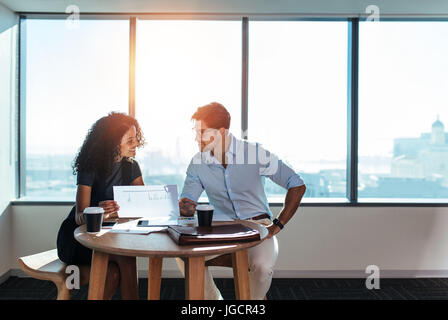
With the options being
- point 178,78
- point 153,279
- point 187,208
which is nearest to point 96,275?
point 153,279

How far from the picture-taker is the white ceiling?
8.89ft

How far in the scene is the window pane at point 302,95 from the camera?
3061 mm

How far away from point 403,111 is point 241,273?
7.69 ft

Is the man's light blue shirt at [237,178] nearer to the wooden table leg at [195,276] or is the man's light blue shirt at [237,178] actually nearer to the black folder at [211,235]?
the black folder at [211,235]

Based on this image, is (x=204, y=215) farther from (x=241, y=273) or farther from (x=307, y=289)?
(x=307, y=289)

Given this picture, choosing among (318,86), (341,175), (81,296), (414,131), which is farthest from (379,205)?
(81,296)

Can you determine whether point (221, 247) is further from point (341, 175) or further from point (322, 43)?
point (322, 43)

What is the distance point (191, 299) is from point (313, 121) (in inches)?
84.5

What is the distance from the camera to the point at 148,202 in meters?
1.74

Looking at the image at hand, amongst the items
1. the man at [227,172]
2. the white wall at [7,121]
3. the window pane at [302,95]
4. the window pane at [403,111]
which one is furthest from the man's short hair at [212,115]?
the white wall at [7,121]

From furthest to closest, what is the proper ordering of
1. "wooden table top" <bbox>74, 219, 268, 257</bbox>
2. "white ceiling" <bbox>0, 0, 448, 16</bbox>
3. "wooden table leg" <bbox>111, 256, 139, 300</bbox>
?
"white ceiling" <bbox>0, 0, 448, 16</bbox>, "wooden table leg" <bbox>111, 256, 139, 300</bbox>, "wooden table top" <bbox>74, 219, 268, 257</bbox>

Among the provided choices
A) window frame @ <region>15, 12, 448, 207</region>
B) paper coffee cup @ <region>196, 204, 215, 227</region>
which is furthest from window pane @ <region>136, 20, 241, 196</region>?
paper coffee cup @ <region>196, 204, 215, 227</region>

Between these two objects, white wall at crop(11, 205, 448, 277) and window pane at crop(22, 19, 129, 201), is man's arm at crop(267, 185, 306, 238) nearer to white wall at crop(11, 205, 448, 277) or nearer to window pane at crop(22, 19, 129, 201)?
white wall at crop(11, 205, 448, 277)

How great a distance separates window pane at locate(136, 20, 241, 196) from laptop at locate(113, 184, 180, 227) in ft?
4.27
